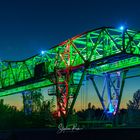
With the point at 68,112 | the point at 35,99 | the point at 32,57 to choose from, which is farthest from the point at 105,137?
the point at 35,99

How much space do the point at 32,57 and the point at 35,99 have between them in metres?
25.2

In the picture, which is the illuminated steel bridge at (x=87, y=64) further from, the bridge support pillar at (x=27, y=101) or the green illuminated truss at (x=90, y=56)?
the bridge support pillar at (x=27, y=101)

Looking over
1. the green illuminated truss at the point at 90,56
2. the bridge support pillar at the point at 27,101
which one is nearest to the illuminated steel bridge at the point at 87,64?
the green illuminated truss at the point at 90,56

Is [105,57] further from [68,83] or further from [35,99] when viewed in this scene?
[35,99]

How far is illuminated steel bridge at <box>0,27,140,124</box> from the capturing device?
5849cm

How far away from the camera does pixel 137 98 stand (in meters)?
170

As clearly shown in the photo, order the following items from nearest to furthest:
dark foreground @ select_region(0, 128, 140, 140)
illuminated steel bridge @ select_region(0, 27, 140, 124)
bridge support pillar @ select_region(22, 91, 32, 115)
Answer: dark foreground @ select_region(0, 128, 140, 140) < illuminated steel bridge @ select_region(0, 27, 140, 124) < bridge support pillar @ select_region(22, 91, 32, 115)

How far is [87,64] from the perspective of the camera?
6219 cm

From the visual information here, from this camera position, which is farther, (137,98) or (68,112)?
(137,98)

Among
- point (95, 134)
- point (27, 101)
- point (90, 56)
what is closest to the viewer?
point (95, 134)

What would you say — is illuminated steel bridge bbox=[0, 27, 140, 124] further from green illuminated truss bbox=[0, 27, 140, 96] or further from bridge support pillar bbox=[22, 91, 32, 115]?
bridge support pillar bbox=[22, 91, 32, 115]

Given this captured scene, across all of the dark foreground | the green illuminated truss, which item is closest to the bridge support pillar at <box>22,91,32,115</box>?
the green illuminated truss

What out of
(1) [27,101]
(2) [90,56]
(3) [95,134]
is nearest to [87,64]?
(2) [90,56]

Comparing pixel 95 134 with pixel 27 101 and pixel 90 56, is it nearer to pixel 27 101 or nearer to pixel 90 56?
pixel 90 56
